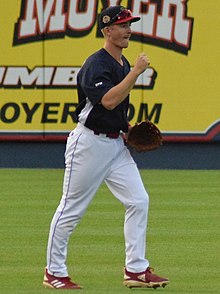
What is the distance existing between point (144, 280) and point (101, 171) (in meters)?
0.84

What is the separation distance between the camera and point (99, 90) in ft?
28.3

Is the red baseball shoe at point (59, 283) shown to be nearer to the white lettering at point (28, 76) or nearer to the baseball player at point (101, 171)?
the baseball player at point (101, 171)

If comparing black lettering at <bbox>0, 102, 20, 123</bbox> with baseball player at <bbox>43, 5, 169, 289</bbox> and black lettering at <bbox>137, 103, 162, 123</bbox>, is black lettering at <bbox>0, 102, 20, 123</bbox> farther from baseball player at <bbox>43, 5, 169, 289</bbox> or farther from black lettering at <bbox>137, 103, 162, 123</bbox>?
baseball player at <bbox>43, 5, 169, 289</bbox>

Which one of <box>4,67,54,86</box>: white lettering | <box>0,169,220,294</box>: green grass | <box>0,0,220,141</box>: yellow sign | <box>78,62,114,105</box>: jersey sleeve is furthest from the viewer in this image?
<box>4,67,54,86</box>: white lettering

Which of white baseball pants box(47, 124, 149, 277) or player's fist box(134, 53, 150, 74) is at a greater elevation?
player's fist box(134, 53, 150, 74)

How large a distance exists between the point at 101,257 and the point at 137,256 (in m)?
1.70

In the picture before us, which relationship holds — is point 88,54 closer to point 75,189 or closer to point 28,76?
point 28,76

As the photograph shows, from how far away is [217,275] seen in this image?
31.3 ft

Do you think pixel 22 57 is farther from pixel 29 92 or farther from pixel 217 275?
pixel 217 275

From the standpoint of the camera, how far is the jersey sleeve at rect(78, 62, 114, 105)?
28.3 ft

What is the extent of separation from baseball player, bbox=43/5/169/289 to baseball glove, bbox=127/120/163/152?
0.41 m

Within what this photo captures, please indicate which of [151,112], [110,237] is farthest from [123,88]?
[151,112]

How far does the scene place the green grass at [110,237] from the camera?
9344 mm

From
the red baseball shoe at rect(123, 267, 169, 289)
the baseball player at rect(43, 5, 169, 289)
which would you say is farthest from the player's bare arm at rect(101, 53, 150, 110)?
the red baseball shoe at rect(123, 267, 169, 289)
